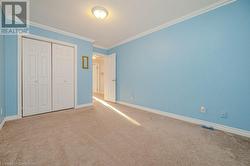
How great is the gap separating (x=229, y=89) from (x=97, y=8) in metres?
3.25

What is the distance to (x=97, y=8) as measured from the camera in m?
2.38

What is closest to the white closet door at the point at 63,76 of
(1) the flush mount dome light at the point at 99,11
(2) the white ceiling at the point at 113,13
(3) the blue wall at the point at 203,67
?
(2) the white ceiling at the point at 113,13

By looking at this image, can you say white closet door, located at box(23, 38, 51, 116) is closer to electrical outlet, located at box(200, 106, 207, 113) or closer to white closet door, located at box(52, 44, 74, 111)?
white closet door, located at box(52, 44, 74, 111)

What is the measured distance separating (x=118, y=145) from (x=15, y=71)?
10.3ft

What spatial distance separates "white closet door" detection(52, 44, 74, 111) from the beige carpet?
1082 millimetres

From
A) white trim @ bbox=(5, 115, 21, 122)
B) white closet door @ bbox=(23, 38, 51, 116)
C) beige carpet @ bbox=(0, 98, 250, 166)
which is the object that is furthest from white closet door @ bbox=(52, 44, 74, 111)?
beige carpet @ bbox=(0, 98, 250, 166)

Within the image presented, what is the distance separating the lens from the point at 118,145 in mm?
1734

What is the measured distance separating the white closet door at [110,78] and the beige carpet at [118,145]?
8.65ft

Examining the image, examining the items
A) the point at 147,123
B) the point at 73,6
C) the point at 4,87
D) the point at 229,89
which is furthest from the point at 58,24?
the point at 229,89

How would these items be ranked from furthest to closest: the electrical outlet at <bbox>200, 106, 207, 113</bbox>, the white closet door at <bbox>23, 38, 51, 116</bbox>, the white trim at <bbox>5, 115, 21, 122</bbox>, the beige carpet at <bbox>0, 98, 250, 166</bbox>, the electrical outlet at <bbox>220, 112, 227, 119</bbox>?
the white closet door at <bbox>23, 38, 51, 116</bbox> → the white trim at <bbox>5, 115, 21, 122</bbox> → the electrical outlet at <bbox>200, 106, 207, 113</bbox> → the electrical outlet at <bbox>220, 112, 227, 119</bbox> → the beige carpet at <bbox>0, 98, 250, 166</bbox>

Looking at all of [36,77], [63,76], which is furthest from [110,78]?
[36,77]

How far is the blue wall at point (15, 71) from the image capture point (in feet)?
8.76
